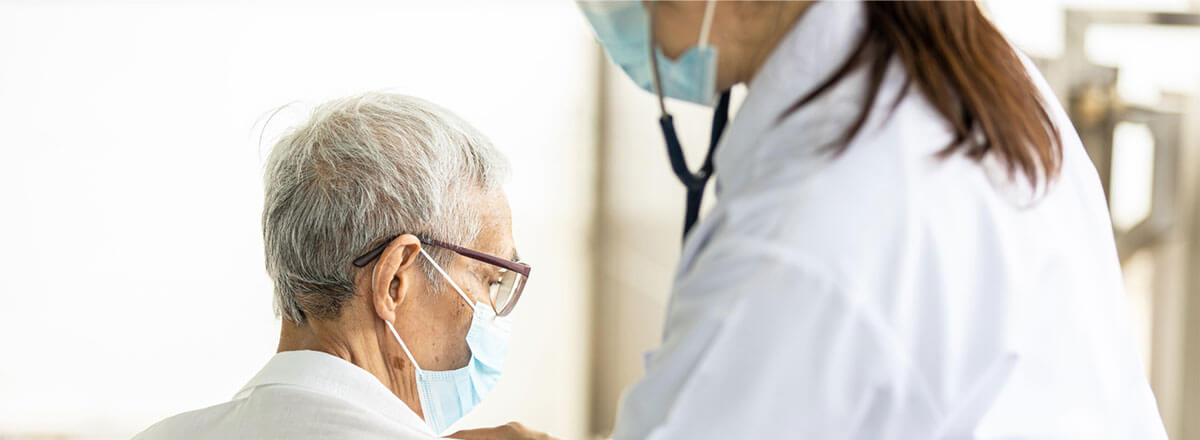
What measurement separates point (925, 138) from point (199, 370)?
9.24 ft

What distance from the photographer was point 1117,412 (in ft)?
3.05

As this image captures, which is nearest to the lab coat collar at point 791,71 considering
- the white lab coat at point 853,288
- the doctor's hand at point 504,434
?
the white lab coat at point 853,288

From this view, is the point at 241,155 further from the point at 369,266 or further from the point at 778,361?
the point at 778,361

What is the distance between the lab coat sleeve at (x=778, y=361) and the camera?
0.73 meters

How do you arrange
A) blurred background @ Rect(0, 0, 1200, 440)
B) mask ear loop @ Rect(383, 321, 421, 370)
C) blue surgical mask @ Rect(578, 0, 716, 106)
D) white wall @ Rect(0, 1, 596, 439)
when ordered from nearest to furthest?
blue surgical mask @ Rect(578, 0, 716, 106), mask ear loop @ Rect(383, 321, 421, 370), blurred background @ Rect(0, 0, 1200, 440), white wall @ Rect(0, 1, 596, 439)

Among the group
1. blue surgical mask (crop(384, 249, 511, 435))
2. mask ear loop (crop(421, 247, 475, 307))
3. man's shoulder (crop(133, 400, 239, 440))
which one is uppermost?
mask ear loop (crop(421, 247, 475, 307))

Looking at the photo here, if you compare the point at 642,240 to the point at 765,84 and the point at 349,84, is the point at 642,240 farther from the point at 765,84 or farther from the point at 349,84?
the point at 765,84

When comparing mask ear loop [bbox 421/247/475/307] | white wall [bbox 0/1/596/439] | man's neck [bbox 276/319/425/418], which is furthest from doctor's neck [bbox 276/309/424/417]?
white wall [bbox 0/1/596/439]

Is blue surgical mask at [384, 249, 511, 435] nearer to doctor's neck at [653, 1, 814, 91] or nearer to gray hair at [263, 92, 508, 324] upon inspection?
gray hair at [263, 92, 508, 324]

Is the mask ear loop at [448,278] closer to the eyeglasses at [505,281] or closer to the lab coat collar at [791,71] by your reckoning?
the eyeglasses at [505,281]

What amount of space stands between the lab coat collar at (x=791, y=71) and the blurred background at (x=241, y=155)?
77.5 inches

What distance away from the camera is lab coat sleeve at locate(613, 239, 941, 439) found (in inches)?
28.6

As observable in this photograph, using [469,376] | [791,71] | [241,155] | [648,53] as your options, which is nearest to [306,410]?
[469,376]

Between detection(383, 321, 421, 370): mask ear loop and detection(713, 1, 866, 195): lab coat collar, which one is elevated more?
detection(713, 1, 866, 195): lab coat collar
